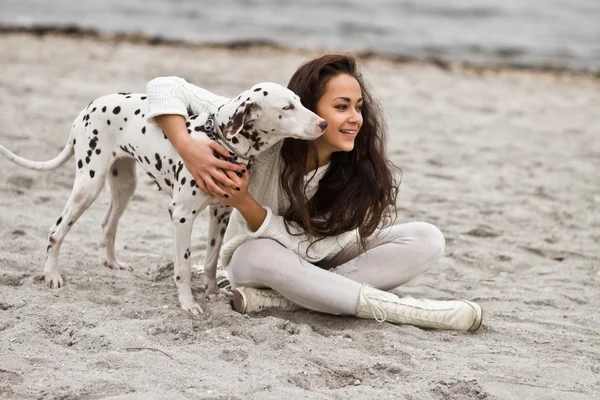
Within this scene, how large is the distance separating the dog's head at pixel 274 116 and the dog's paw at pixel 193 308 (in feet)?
2.95

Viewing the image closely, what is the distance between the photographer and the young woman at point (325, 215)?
13.5 feet

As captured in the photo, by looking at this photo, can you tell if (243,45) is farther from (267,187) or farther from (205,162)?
(205,162)

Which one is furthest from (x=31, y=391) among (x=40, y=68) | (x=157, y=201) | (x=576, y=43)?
(x=576, y=43)

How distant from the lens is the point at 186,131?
4.03 meters

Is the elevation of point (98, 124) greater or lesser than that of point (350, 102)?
lesser

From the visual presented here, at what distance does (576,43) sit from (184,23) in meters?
7.97

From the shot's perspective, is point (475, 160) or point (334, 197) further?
point (475, 160)

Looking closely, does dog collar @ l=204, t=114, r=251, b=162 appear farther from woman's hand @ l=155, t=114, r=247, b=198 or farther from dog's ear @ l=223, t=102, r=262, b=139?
dog's ear @ l=223, t=102, r=262, b=139

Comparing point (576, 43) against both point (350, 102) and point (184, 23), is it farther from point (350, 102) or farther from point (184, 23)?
point (350, 102)

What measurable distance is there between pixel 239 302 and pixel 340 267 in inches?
24.3

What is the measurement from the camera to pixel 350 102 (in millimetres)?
4137

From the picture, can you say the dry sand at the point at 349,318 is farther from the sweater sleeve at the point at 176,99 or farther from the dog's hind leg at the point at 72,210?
the sweater sleeve at the point at 176,99

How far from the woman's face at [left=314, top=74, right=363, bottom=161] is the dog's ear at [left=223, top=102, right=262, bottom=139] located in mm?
460

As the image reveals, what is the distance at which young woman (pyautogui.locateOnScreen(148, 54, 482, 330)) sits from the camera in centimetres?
413
